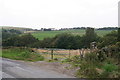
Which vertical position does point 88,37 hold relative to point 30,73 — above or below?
above

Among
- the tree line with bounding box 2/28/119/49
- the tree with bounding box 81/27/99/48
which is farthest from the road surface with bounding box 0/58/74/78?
the tree line with bounding box 2/28/119/49

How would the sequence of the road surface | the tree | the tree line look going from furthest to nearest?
the tree line
the tree
the road surface

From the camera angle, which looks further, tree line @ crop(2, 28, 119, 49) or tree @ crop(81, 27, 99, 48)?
tree line @ crop(2, 28, 119, 49)

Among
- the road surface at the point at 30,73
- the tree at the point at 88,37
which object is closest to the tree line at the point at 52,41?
the tree at the point at 88,37

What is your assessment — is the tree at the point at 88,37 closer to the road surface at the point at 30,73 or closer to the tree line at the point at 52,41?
the tree line at the point at 52,41

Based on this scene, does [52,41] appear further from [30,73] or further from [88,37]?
[30,73]

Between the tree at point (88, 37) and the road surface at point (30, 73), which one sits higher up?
the tree at point (88, 37)

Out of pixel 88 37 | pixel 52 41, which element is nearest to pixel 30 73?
pixel 88 37

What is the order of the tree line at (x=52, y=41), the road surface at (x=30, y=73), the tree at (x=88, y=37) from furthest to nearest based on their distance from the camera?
the tree line at (x=52, y=41), the tree at (x=88, y=37), the road surface at (x=30, y=73)

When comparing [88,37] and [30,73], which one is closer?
[30,73]

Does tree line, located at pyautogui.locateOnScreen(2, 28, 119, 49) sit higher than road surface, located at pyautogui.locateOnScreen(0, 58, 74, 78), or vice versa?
tree line, located at pyautogui.locateOnScreen(2, 28, 119, 49)

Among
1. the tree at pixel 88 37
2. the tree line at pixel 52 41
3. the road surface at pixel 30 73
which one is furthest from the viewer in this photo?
the tree line at pixel 52 41

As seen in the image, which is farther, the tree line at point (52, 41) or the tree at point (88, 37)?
the tree line at point (52, 41)

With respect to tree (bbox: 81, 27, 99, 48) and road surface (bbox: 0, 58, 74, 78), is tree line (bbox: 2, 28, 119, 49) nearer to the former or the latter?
tree (bbox: 81, 27, 99, 48)
